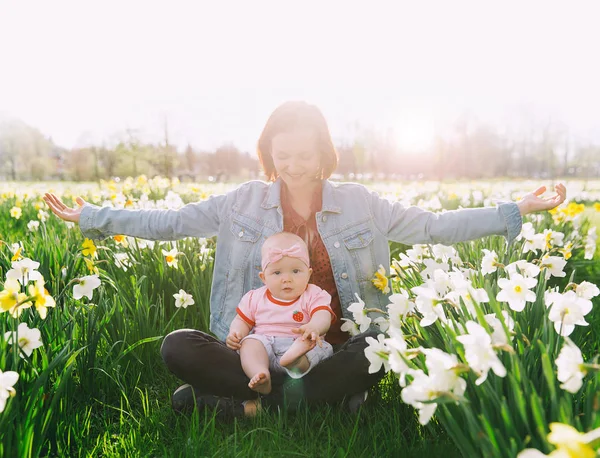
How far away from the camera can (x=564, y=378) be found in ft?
3.97

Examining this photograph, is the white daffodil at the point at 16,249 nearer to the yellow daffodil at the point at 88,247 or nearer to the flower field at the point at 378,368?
the flower field at the point at 378,368

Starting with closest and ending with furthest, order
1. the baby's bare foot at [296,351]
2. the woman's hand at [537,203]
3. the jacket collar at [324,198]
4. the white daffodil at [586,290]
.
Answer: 1. the white daffodil at [586,290]
2. the baby's bare foot at [296,351]
3. the woman's hand at [537,203]
4. the jacket collar at [324,198]

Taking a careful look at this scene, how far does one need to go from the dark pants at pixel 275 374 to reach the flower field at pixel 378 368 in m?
0.09

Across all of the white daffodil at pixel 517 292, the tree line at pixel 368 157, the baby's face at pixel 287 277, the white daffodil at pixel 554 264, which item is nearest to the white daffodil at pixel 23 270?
the baby's face at pixel 287 277

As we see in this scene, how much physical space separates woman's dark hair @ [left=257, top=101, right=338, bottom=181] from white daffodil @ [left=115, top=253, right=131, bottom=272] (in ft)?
3.66

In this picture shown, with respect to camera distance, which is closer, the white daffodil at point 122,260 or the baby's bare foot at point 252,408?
the baby's bare foot at point 252,408

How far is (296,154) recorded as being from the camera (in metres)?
2.46

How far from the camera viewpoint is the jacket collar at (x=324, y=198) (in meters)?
2.66

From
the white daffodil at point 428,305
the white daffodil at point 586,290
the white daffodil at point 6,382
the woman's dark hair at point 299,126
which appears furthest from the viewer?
the woman's dark hair at point 299,126

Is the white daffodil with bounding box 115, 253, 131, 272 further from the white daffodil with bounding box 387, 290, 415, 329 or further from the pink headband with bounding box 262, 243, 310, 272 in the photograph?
the white daffodil with bounding box 387, 290, 415, 329

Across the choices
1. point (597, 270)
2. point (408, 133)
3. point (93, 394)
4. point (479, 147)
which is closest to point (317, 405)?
point (93, 394)

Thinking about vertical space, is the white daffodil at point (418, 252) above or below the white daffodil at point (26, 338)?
above

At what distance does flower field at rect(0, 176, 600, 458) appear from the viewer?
127cm

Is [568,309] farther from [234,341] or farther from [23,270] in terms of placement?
[23,270]
